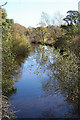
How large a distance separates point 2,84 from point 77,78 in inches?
90.1

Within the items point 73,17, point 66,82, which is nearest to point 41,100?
point 66,82

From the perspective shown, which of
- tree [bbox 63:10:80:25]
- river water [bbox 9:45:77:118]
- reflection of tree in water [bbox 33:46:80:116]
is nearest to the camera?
river water [bbox 9:45:77:118]

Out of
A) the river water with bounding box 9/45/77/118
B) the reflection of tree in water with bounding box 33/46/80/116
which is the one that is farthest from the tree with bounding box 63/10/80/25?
the reflection of tree in water with bounding box 33/46/80/116

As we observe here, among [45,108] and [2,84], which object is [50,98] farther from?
[2,84]

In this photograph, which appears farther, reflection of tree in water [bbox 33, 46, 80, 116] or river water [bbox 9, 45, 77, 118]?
reflection of tree in water [bbox 33, 46, 80, 116]

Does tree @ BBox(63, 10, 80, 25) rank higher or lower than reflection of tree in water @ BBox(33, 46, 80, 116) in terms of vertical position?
higher

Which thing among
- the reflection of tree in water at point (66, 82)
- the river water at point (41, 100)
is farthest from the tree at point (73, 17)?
the reflection of tree in water at point (66, 82)

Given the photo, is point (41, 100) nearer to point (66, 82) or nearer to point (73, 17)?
point (66, 82)

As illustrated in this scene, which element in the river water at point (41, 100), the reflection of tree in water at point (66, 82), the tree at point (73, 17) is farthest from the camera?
the tree at point (73, 17)

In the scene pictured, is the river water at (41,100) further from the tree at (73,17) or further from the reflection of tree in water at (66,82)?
the tree at (73,17)

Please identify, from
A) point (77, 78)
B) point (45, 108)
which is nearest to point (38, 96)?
point (45, 108)

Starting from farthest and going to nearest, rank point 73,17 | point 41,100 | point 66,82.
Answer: point 73,17
point 41,100
point 66,82

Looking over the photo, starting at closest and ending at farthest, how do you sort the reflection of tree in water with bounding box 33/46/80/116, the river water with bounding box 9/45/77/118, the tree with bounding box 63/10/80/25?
1. the river water with bounding box 9/45/77/118
2. the reflection of tree in water with bounding box 33/46/80/116
3. the tree with bounding box 63/10/80/25

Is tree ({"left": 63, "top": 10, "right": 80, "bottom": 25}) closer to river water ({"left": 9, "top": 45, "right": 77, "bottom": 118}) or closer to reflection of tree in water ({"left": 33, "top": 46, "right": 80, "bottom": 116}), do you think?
river water ({"left": 9, "top": 45, "right": 77, "bottom": 118})
